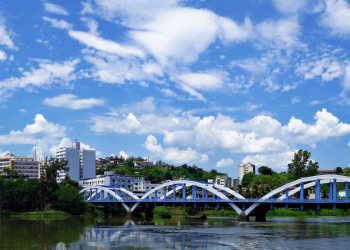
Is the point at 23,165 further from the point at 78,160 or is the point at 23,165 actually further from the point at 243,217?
the point at 243,217

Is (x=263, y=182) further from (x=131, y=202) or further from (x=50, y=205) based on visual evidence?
(x=50, y=205)

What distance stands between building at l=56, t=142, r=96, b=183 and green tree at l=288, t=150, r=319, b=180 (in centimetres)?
6938

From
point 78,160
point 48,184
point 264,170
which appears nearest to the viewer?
point 48,184

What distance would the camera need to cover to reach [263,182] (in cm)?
13550

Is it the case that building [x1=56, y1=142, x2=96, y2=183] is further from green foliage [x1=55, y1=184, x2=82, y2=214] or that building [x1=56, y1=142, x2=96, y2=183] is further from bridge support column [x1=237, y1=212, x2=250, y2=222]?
bridge support column [x1=237, y1=212, x2=250, y2=222]

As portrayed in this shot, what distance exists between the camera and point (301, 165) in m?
91.2

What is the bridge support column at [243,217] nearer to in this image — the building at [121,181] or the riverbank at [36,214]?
the riverbank at [36,214]

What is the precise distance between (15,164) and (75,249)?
12989 centimetres

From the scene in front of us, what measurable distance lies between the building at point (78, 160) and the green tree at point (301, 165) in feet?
228

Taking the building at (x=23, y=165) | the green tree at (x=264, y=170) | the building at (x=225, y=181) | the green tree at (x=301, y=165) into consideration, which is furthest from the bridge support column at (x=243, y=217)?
the building at (x=225, y=181)

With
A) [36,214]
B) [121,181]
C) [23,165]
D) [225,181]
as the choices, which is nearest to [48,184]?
[36,214]

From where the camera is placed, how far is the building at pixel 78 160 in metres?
132

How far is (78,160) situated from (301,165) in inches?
2837

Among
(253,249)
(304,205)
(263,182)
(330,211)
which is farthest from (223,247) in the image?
(263,182)
